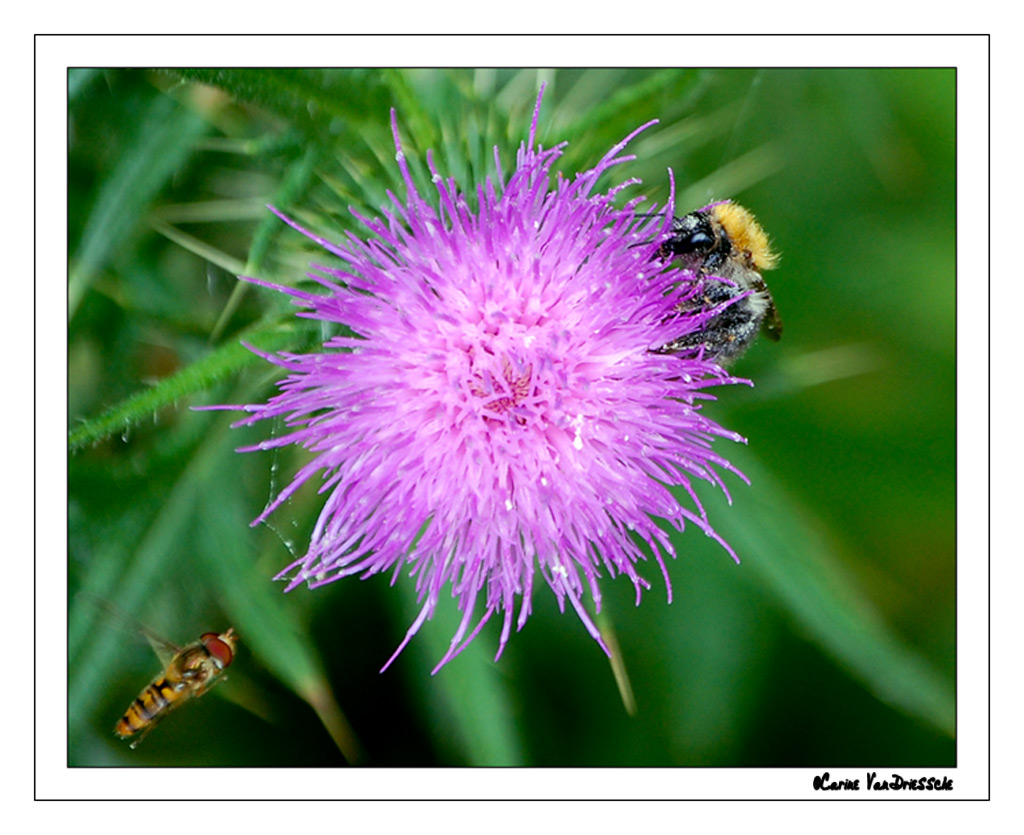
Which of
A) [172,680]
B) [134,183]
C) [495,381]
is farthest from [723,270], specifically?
[172,680]

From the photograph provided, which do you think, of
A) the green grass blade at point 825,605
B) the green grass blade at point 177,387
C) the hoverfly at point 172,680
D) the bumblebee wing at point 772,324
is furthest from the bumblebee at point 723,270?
the hoverfly at point 172,680

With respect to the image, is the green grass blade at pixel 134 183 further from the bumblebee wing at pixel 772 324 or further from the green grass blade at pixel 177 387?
the bumblebee wing at pixel 772 324

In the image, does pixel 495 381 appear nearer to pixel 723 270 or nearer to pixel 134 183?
pixel 723 270

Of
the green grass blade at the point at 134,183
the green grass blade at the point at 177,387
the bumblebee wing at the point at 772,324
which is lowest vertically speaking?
the green grass blade at the point at 177,387
